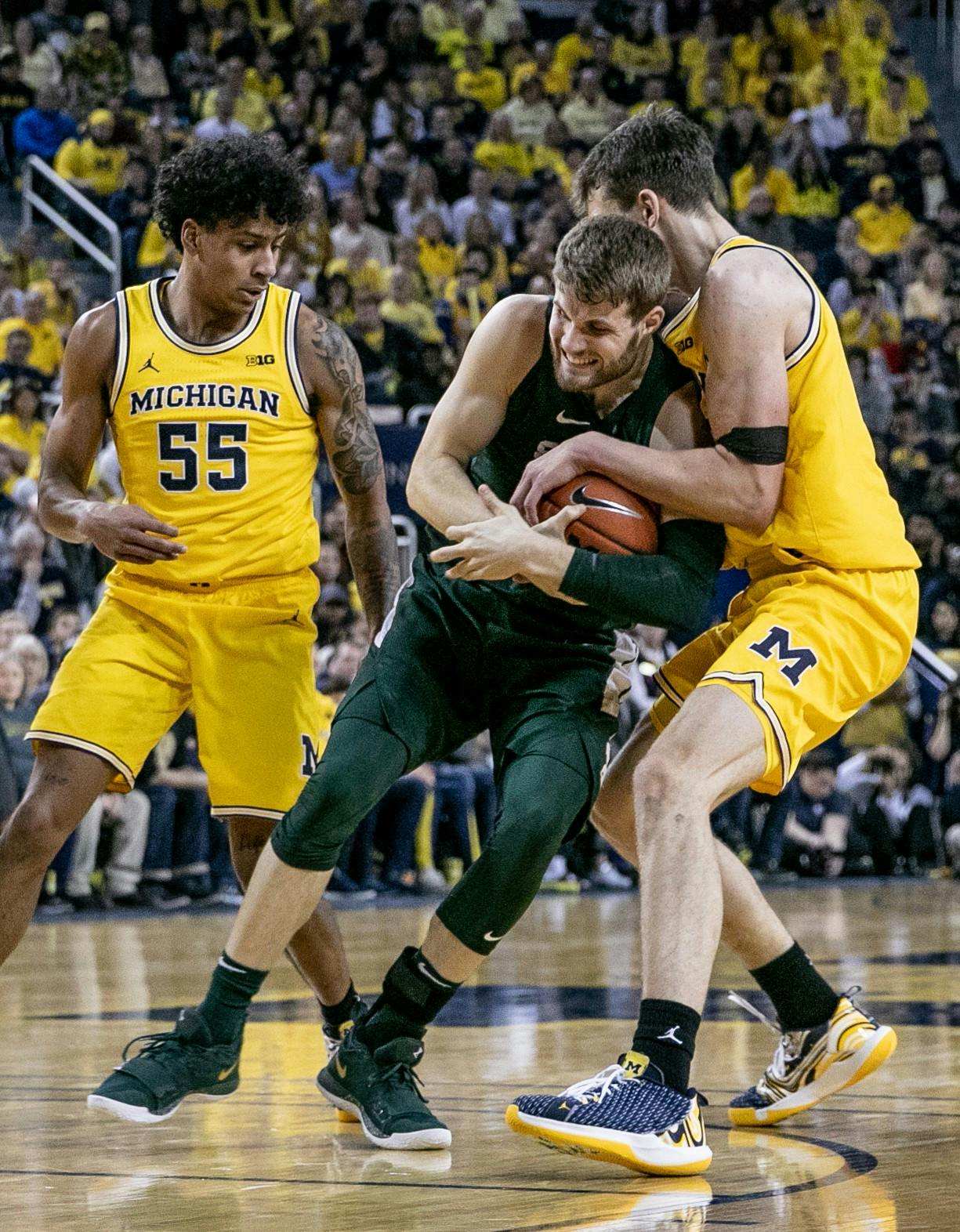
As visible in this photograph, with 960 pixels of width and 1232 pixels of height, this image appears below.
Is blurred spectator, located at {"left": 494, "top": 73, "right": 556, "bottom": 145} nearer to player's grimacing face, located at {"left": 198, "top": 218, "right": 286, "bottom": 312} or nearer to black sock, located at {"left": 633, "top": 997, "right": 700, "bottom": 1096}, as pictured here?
player's grimacing face, located at {"left": 198, "top": 218, "right": 286, "bottom": 312}

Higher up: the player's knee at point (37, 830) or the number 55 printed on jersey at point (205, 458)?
the number 55 printed on jersey at point (205, 458)

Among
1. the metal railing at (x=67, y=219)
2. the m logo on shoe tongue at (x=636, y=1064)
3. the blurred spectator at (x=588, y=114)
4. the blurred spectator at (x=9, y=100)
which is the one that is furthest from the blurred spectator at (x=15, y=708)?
the blurred spectator at (x=588, y=114)

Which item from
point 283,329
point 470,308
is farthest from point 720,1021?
point 470,308

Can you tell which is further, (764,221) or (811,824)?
(764,221)

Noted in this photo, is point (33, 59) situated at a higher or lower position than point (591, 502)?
higher

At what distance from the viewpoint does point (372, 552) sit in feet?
15.7

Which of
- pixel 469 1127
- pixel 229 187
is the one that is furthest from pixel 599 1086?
pixel 229 187

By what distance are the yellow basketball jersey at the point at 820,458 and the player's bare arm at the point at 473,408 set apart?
11.3 inches

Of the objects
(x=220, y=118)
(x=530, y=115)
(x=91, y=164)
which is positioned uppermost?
(x=530, y=115)

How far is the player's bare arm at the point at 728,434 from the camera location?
3842 millimetres

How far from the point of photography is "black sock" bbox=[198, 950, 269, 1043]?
405cm

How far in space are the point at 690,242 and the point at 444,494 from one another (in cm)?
72

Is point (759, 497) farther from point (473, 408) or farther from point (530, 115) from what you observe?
→ point (530, 115)

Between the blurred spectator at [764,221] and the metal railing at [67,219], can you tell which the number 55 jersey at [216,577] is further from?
the blurred spectator at [764,221]
